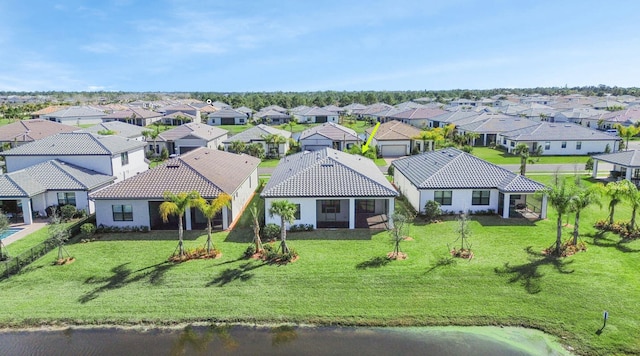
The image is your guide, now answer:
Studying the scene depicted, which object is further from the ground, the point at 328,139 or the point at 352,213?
the point at 328,139

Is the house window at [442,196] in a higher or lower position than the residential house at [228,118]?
lower

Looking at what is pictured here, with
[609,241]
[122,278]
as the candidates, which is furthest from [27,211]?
[609,241]

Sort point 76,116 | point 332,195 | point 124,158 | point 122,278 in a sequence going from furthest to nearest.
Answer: point 76,116, point 124,158, point 332,195, point 122,278

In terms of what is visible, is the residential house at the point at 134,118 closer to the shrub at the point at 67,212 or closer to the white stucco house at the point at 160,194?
the shrub at the point at 67,212

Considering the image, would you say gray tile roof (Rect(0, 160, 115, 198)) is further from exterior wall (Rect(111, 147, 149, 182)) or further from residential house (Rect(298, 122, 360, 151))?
residential house (Rect(298, 122, 360, 151))

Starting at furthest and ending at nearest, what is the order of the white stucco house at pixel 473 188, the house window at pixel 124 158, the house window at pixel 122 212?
the house window at pixel 124 158, the white stucco house at pixel 473 188, the house window at pixel 122 212

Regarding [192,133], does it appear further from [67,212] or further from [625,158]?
[625,158]

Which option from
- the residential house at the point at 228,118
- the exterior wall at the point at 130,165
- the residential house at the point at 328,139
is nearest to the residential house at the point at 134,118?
the residential house at the point at 228,118
